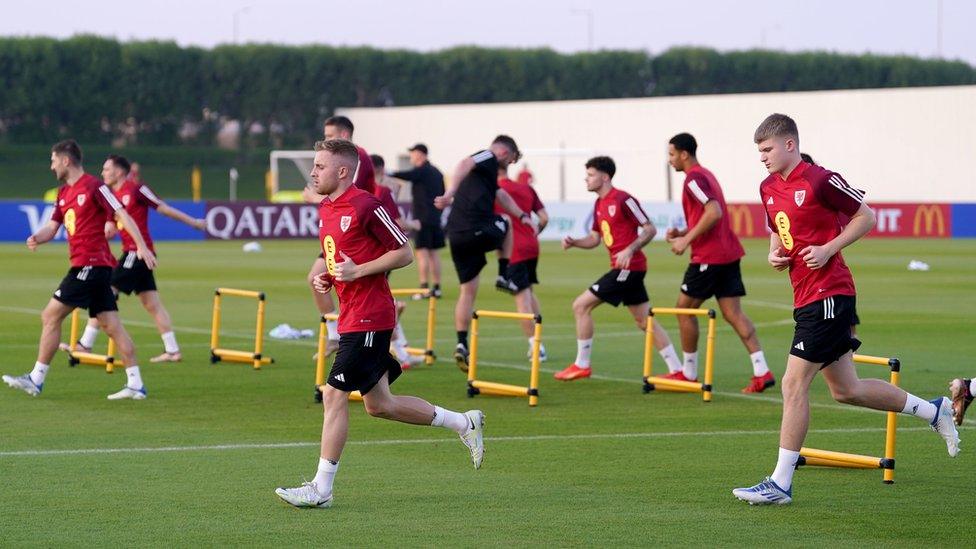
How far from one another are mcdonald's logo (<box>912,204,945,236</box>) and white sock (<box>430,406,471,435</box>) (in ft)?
116

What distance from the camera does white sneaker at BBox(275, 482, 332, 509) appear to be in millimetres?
8164

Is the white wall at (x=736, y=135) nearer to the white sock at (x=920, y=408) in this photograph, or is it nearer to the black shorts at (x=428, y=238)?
the black shorts at (x=428, y=238)

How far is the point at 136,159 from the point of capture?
2689 inches

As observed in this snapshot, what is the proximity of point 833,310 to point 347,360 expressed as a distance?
2.69 metres

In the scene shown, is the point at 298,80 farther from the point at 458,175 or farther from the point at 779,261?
the point at 779,261

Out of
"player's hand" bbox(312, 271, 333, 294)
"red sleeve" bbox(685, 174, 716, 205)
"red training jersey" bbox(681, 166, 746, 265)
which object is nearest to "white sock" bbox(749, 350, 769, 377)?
"red training jersey" bbox(681, 166, 746, 265)

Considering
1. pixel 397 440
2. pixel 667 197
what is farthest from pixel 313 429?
pixel 667 197

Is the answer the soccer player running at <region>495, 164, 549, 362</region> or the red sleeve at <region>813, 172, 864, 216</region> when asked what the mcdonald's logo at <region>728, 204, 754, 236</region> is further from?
the red sleeve at <region>813, 172, 864, 216</region>

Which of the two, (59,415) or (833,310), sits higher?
(833,310)

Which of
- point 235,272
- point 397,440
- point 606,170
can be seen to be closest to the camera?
point 397,440

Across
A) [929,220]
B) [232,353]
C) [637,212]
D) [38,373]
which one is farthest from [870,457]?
[929,220]

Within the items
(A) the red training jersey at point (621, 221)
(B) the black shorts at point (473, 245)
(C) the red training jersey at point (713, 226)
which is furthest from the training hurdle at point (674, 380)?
(B) the black shorts at point (473, 245)

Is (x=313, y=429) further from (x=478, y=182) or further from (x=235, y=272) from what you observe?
(x=235, y=272)

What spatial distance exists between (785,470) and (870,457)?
1292 mm
